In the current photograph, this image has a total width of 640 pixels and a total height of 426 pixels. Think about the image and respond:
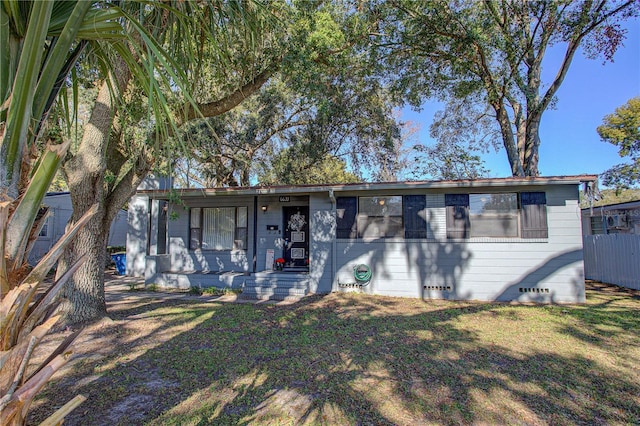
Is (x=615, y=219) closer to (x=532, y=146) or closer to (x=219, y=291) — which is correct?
(x=532, y=146)

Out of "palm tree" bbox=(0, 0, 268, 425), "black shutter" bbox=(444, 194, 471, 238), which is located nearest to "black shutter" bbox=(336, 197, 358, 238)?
"black shutter" bbox=(444, 194, 471, 238)

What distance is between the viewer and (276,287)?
862 centimetres

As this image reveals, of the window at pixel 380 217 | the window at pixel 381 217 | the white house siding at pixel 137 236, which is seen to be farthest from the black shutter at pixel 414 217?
the white house siding at pixel 137 236

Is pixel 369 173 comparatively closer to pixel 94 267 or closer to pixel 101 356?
pixel 94 267

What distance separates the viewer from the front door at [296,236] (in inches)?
394

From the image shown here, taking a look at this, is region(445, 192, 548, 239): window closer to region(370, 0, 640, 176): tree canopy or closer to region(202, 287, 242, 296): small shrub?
region(370, 0, 640, 176): tree canopy

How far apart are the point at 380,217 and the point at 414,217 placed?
2.87ft

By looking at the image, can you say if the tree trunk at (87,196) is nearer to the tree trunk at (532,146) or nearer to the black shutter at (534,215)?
the black shutter at (534,215)

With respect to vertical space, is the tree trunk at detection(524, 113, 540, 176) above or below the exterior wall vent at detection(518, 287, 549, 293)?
above

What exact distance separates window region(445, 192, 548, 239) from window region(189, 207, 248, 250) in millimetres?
6148

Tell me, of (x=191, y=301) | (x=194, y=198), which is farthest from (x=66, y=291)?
(x=194, y=198)

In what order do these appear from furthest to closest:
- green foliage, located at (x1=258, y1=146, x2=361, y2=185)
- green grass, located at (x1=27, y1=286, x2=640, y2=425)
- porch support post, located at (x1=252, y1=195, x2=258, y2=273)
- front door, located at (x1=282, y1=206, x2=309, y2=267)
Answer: green foliage, located at (x1=258, y1=146, x2=361, y2=185) → front door, located at (x1=282, y1=206, x2=309, y2=267) → porch support post, located at (x1=252, y1=195, x2=258, y2=273) → green grass, located at (x1=27, y1=286, x2=640, y2=425)

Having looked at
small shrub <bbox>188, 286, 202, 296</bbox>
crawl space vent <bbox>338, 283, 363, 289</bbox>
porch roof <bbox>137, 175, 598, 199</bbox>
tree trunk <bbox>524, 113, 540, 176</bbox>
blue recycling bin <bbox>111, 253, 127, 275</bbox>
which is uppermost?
tree trunk <bbox>524, 113, 540, 176</bbox>

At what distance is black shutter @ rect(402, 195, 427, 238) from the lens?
8422 millimetres
